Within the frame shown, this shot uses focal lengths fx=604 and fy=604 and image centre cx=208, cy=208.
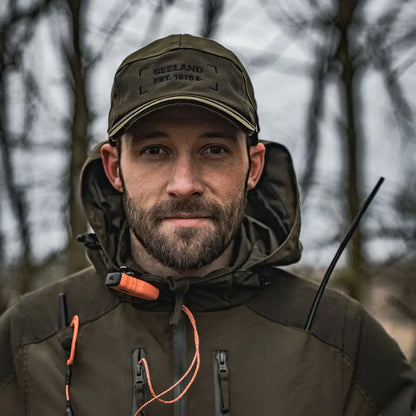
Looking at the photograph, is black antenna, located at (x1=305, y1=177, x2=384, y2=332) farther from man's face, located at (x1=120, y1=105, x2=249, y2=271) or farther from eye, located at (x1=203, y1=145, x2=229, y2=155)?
eye, located at (x1=203, y1=145, x2=229, y2=155)

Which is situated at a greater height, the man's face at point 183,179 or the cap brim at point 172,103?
the cap brim at point 172,103

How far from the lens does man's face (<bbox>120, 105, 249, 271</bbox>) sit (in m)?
2.56

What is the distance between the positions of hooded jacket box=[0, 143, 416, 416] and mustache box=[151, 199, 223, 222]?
26 cm

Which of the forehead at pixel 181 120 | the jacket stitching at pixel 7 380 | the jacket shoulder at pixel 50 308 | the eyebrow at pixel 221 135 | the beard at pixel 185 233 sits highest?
the forehead at pixel 181 120

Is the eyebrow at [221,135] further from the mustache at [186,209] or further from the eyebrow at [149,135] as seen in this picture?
the mustache at [186,209]

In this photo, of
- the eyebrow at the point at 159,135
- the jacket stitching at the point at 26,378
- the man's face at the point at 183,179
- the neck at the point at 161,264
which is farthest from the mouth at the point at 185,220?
the jacket stitching at the point at 26,378

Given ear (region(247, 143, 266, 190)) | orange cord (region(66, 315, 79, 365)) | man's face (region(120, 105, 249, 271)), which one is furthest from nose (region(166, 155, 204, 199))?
orange cord (region(66, 315, 79, 365))

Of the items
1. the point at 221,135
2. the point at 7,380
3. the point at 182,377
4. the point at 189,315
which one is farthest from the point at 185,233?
the point at 7,380

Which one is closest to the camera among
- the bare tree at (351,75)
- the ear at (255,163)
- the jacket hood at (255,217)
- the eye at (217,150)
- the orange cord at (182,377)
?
the orange cord at (182,377)

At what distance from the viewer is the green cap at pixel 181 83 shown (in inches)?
99.8

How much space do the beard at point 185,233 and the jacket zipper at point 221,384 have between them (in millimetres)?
400

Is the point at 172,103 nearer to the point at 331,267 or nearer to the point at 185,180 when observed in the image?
the point at 185,180

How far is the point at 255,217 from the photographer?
316 centimetres

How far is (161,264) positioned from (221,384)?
583 millimetres
